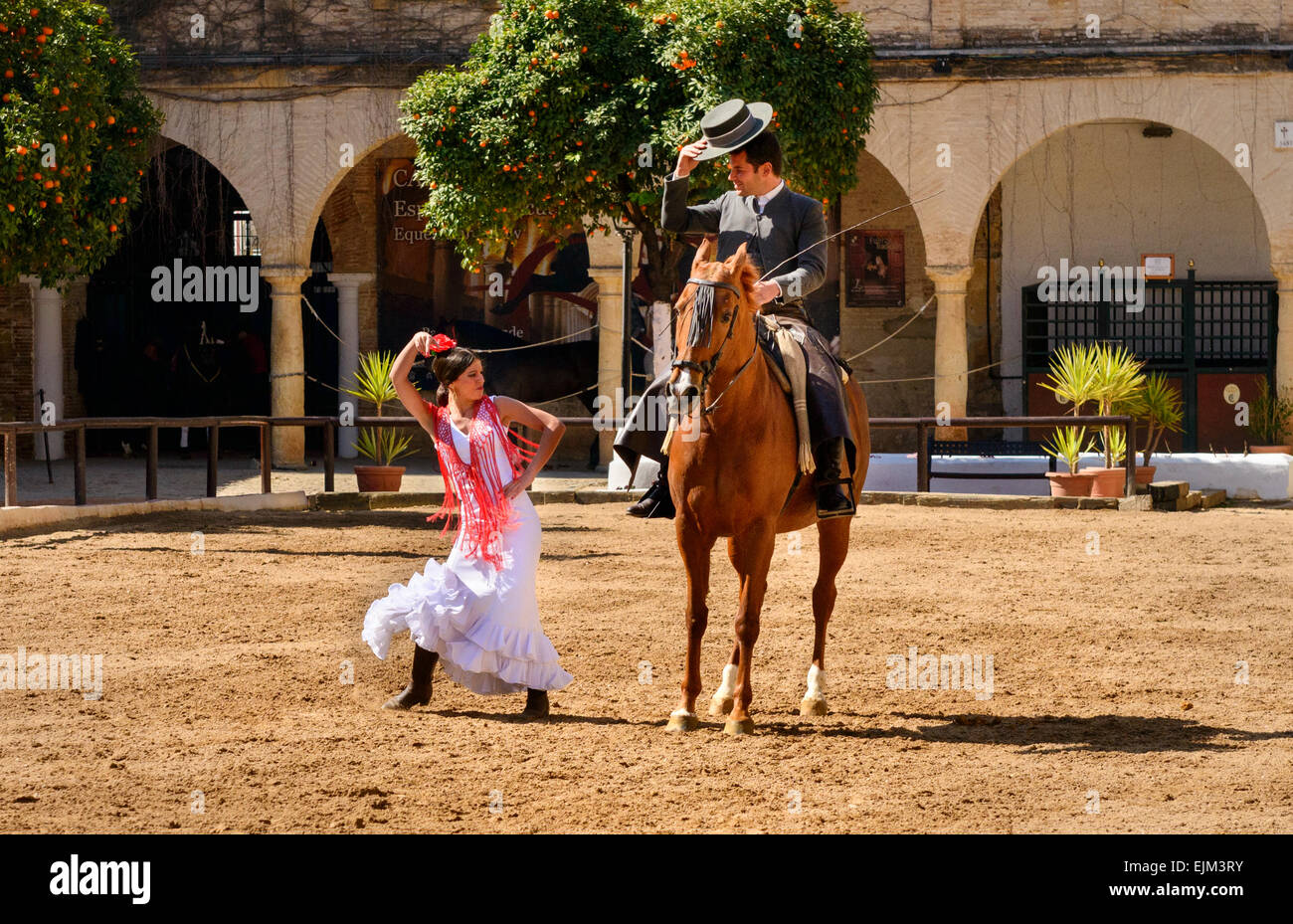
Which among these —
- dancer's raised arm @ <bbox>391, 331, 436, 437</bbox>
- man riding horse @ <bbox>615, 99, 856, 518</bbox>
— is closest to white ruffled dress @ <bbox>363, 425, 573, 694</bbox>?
dancer's raised arm @ <bbox>391, 331, 436, 437</bbox>

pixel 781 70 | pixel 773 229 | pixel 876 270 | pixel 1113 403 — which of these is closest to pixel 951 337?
pixel 876 270

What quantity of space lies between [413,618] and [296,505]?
9.69 m

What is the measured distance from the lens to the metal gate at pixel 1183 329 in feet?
68.8

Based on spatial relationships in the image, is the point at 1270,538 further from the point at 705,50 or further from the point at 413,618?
the point at 413,618

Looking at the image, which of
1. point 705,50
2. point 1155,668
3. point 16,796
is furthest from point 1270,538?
point 16,796

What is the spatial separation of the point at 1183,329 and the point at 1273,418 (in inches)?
98.3

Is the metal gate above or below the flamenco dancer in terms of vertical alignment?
above

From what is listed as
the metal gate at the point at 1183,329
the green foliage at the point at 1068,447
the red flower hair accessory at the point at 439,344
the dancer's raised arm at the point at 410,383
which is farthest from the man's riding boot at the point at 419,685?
the metal gate at the point at 1183,329

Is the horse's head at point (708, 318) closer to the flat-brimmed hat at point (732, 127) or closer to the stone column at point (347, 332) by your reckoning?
the flat-brimmed hat at point (732, 127)

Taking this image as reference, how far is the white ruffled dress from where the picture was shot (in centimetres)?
649

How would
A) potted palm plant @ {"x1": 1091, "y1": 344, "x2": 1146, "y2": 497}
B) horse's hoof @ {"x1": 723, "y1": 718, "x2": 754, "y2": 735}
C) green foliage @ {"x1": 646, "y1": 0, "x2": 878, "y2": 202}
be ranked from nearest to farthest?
horse's hoof @ {"x1": 723, "y1": 718, "x2": 754, "y2": 735}, green foliage @ {"x1": 646, "y1": 0, "x2": 878, "y2": 202}, potted palm plant @ {"x1": 1091, "y1": 344, "x2": 1146, "y2": 497}

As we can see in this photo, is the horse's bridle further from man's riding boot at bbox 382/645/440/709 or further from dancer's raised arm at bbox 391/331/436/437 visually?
man's riding boot at bbox 382/645/440/709

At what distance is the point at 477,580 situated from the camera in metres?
6.53

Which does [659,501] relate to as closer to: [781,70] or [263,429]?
[781,70]
